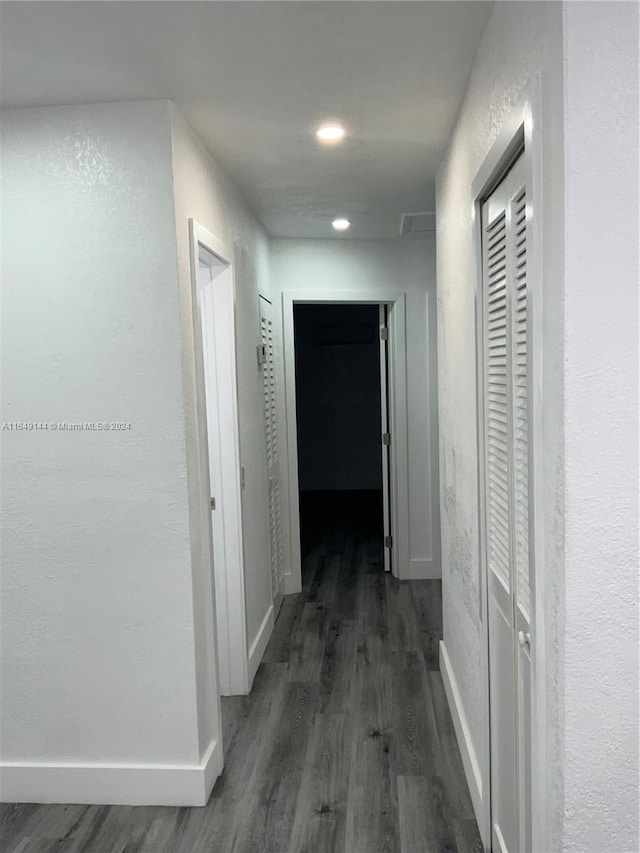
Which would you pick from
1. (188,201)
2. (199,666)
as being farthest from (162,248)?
(199,666)

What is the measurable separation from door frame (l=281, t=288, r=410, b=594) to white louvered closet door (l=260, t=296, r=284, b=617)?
160mm

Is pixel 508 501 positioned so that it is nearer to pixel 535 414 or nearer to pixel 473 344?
pixel 535 414

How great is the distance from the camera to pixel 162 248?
2.29 metres

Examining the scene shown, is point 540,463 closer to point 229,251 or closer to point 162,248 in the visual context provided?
point 162,248

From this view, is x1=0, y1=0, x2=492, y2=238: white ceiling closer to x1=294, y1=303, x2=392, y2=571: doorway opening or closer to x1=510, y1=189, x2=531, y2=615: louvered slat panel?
x1=510, y1=189, x2=531, y2=615: louvered slat panel

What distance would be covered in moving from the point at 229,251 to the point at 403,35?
1506 millimetres

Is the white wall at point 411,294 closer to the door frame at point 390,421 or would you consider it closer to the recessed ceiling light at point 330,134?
the door frame at point 390,421

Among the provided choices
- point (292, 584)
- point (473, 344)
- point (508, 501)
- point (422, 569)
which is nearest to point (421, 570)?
point (422, 569)

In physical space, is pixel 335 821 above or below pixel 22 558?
below

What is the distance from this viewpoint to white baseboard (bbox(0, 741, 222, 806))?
2.43m

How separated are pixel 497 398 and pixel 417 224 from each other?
256 centimetres

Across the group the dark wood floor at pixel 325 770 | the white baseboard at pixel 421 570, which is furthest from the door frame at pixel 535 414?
the white baseboard at pixel 421 570

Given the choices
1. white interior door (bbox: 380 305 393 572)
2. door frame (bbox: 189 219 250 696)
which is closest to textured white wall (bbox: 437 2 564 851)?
door frame (bbox: 189 219 250 696)

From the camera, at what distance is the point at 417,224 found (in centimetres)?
422
